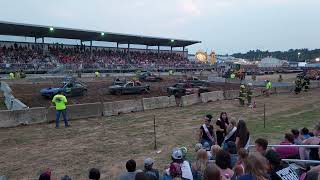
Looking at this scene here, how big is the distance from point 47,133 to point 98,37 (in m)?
49.7

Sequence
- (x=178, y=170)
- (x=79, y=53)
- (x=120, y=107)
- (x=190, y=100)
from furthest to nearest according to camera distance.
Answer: (x=79, y=53), (x=190, y=100), (x=120, y=107), (x=178, y=170)

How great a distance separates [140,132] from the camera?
1894 centimetres

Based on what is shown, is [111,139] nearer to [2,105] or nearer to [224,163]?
[224,163]

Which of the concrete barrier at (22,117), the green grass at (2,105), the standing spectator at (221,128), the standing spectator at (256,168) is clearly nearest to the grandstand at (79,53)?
the green grass at (2,105)

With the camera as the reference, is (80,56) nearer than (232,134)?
No

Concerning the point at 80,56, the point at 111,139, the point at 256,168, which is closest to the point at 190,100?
the point at 111,139

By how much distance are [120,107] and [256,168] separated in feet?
66.6

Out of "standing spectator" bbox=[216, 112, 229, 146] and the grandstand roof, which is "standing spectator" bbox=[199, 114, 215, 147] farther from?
the grandstand roof

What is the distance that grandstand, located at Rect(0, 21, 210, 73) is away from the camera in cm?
5225

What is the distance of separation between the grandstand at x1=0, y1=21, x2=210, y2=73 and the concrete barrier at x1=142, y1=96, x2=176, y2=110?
25102 millimetres

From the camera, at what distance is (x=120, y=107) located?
2562cm

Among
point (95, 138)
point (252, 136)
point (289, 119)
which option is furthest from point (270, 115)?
point (95, 138)

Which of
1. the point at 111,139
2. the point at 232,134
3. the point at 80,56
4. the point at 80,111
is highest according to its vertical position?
the point at 80,56

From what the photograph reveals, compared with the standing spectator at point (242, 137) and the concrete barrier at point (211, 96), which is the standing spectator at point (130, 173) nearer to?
the standing spectator at point (242, 137)
